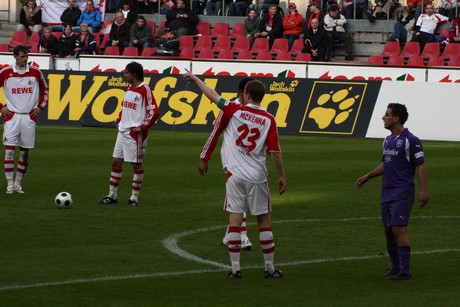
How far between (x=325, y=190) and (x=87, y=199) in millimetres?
3890

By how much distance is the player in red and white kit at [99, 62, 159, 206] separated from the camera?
1611cm

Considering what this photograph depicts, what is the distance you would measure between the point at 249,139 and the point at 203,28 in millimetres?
27418

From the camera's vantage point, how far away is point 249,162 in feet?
35.6

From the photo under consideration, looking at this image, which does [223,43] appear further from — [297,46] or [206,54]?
[297,46]

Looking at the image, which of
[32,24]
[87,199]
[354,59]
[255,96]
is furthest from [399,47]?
[255,96]

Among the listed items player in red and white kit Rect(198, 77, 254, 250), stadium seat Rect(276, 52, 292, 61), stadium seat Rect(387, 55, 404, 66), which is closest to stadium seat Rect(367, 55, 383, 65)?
stadium seat Rect(387, 55, 404, 66)

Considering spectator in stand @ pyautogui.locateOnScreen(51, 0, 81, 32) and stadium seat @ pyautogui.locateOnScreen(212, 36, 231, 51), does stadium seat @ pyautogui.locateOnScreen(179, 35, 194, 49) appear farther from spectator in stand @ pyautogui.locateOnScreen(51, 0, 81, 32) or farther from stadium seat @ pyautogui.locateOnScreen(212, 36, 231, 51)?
spectator in stand @ pyautogui.locateOnScreen(51, 0, 81, 32)

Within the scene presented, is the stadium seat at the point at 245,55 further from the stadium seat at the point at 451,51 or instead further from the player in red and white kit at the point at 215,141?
the player in red and white kit at the point at 215,141

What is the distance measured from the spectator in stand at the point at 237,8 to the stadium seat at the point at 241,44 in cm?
290

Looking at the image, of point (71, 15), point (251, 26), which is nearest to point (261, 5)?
point (251, 26)

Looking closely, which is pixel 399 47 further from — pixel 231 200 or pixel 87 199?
pixel 231 200

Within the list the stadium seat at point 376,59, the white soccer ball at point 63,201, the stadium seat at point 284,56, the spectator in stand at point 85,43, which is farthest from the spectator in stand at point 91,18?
the white soccer ball at point 63,201

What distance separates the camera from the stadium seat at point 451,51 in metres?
32.5

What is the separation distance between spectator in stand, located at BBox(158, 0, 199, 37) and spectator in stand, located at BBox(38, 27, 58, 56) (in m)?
3.47
